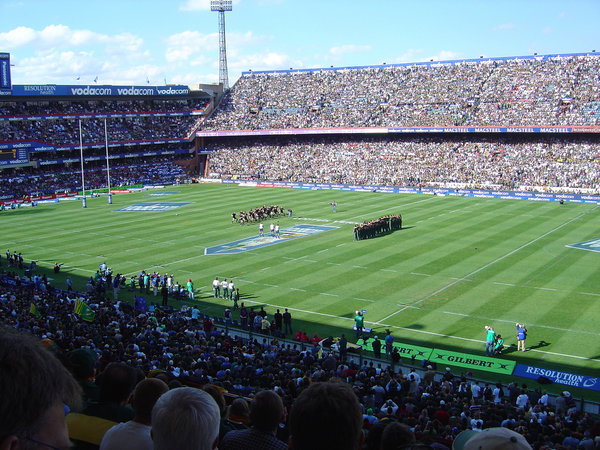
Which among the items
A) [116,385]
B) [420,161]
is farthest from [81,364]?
[420,161]

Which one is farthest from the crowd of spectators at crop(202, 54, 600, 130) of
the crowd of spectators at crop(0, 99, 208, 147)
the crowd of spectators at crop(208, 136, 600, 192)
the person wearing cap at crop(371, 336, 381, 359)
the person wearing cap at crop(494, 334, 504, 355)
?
the person wearing cap at crop(371, 336, 381, 359)

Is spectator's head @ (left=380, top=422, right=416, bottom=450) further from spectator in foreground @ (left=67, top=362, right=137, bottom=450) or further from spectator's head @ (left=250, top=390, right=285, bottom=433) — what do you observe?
spectator in foreground @ (left=67, top=362, right=137, bottom=450)

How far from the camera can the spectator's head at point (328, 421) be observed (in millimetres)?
3213

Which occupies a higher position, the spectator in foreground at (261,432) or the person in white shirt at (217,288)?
the spectator in foreground at (261,432)

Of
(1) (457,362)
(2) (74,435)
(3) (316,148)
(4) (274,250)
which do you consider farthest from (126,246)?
(3) (316,148)

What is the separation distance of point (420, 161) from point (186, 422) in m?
76.2

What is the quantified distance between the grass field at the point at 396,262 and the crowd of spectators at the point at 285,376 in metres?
6.36

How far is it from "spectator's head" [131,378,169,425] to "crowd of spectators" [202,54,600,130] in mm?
73021

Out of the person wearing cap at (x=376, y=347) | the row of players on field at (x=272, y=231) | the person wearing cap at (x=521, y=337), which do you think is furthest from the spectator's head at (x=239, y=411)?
the row of players on field at (x=272, y=231)

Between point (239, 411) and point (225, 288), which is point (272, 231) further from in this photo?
point (239, 411)

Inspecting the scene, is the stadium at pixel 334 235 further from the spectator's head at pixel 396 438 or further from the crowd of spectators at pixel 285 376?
the spectator's head at pixel 396 438

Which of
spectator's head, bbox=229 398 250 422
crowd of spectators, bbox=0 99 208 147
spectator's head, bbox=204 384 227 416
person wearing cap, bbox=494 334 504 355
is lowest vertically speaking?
A: person wearing cap, bbox=494 334 504 355

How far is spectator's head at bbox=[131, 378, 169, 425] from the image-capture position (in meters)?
4.43

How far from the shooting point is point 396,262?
118 feet
